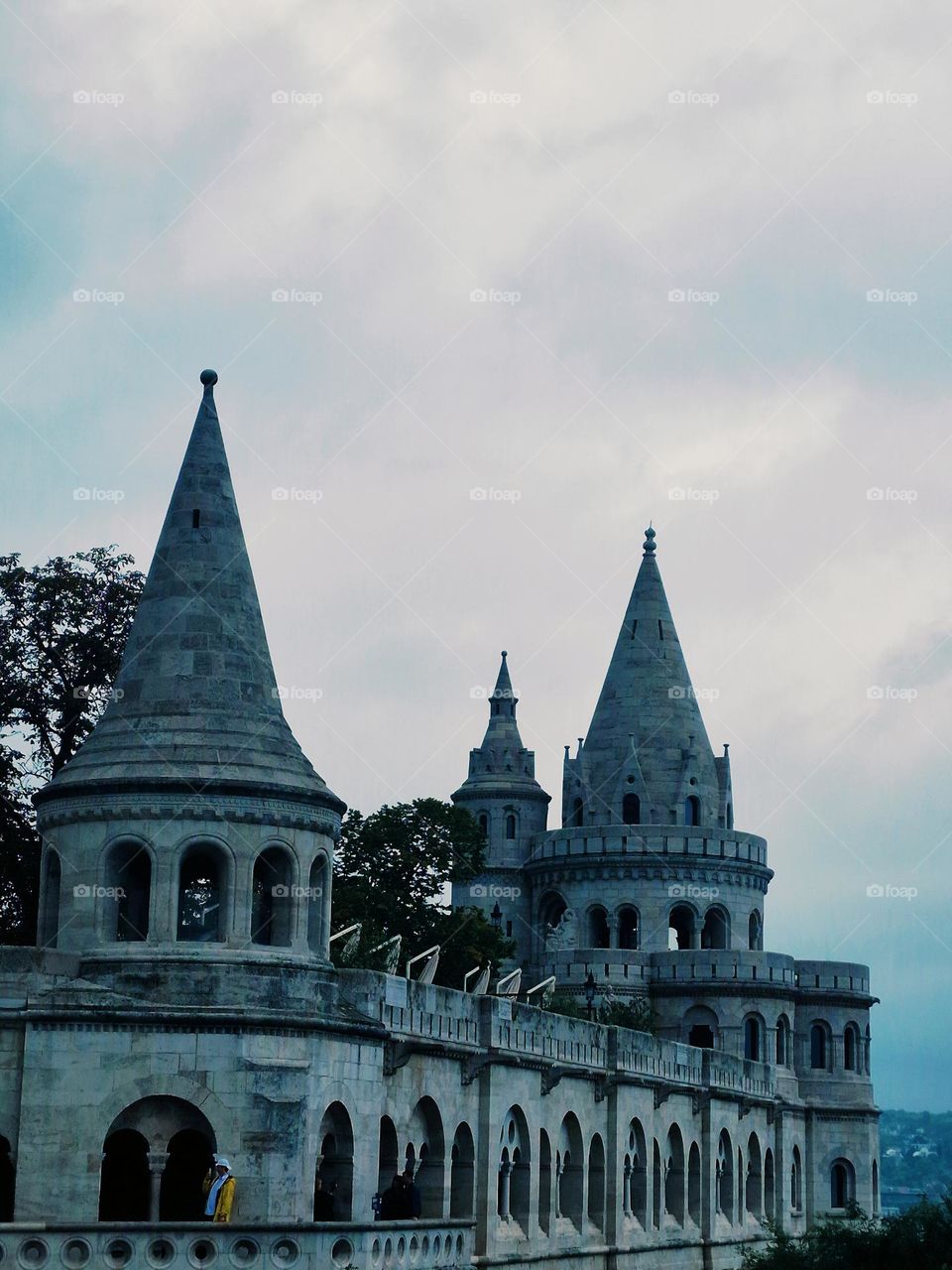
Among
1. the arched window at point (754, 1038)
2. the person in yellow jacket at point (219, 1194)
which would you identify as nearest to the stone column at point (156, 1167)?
the person in yellow jacket at point (219, 1194)

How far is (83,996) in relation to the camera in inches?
1077

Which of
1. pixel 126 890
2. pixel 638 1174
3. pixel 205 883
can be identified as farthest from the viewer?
pixel 638 1174

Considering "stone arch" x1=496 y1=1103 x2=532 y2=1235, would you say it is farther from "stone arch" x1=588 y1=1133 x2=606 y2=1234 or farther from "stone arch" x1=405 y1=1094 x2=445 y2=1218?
"stone arch" x1=588 y1=1133 x2=606 y2=1234

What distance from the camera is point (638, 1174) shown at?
45625mm

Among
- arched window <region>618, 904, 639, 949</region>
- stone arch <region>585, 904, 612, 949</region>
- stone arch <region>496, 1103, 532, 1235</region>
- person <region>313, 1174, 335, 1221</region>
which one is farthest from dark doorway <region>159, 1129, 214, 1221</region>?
stone arch <region>585, 904, 612, 949</region>

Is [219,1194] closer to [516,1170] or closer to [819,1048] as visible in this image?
[516,1170]

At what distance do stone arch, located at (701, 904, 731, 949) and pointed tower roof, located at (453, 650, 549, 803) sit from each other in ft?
27.7

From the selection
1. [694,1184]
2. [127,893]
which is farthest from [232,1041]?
[694,1184]

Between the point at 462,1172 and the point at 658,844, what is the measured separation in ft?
105

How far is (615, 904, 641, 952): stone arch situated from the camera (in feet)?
220

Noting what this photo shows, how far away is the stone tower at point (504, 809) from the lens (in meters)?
70.6

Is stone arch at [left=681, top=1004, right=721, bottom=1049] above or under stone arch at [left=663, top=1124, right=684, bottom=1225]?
above

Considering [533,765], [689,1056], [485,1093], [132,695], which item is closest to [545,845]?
[533,765]

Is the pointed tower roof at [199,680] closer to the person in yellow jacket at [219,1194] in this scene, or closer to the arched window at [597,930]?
Result: the person in yellow jacket at [219,1194]
